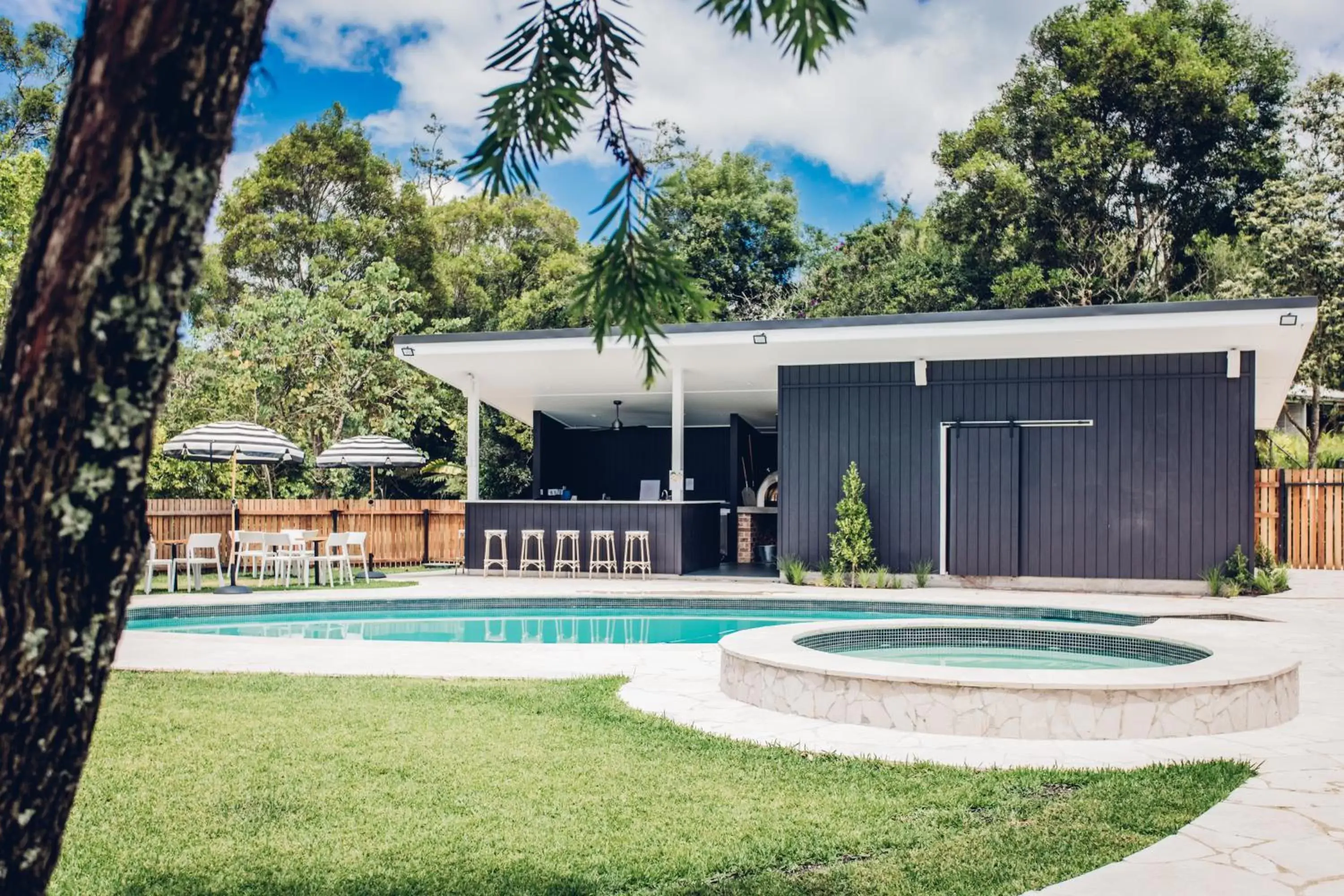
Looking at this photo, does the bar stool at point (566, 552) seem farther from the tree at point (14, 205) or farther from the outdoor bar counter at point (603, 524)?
the tree at point (14, 205)

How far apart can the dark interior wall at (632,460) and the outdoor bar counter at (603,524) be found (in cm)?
516

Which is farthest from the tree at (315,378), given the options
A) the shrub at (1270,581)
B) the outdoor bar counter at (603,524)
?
the shrub at (1270,581)

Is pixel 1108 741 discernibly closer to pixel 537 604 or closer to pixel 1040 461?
pixel 537 604

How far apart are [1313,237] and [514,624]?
17.0 metres

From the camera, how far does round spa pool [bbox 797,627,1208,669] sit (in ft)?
23.3

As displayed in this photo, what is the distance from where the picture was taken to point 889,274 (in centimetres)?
2639

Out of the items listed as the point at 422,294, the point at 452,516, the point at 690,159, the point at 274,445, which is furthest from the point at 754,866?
the point at 690,159

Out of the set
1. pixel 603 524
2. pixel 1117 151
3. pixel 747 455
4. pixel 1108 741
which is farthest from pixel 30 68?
pixel 1108 741

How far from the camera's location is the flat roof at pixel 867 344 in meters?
11.2

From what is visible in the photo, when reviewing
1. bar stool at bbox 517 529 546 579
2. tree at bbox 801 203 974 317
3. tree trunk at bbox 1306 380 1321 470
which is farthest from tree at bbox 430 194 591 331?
tree trunk at bbox 1306 380 1321 470

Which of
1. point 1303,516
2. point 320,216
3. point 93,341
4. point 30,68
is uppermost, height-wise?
point 30,68

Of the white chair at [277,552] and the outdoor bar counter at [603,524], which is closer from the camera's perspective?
the white chair at [277,552]

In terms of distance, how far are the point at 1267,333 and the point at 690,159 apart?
21563mm

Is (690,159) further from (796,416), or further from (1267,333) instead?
(1267,333)
